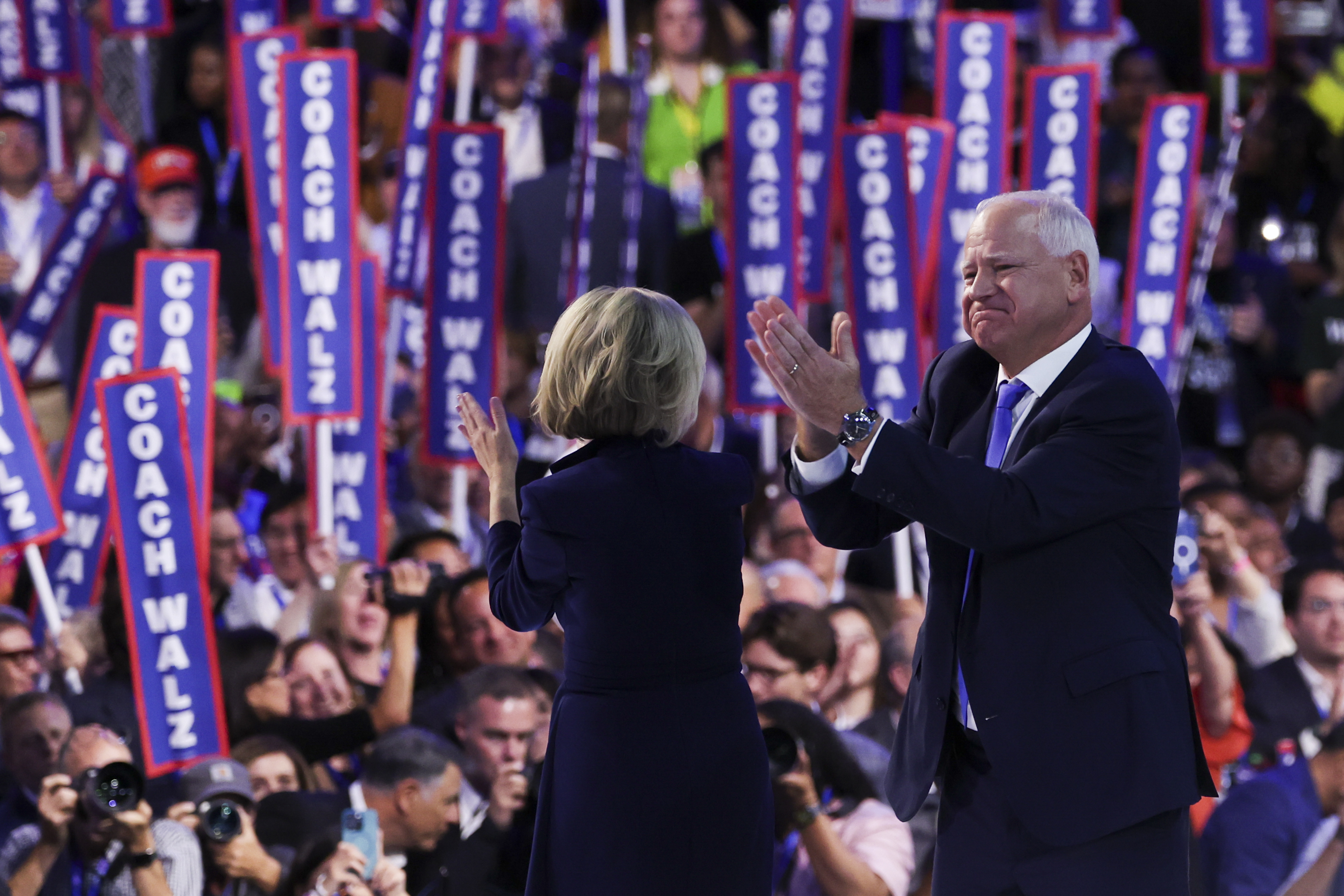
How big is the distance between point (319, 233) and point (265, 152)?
1.79 ft

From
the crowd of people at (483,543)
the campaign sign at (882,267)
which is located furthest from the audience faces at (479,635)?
the campaign sign at (882,267)

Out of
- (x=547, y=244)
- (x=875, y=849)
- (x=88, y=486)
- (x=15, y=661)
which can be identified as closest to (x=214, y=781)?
(x=15, y=661)

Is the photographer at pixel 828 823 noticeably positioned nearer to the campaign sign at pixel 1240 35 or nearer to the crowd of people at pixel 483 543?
the crowd of people at pixel 483 543

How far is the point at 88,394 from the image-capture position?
415 centimetres

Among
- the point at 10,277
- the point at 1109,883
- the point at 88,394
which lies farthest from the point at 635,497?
the point at 10,277

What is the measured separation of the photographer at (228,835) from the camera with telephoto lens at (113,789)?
17 cm

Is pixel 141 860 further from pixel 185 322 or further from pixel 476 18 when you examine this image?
pixel 476 18

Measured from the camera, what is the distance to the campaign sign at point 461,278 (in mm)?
4496

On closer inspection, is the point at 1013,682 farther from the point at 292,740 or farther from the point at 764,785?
the point at 292,740

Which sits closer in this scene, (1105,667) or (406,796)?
(1105,667)

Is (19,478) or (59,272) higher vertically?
(59,272)

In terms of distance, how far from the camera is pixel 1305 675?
13.8 ft

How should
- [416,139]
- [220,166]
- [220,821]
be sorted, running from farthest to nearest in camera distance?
[220,166] < [416,139] < [220,821]

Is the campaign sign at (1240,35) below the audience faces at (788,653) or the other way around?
the other way around
